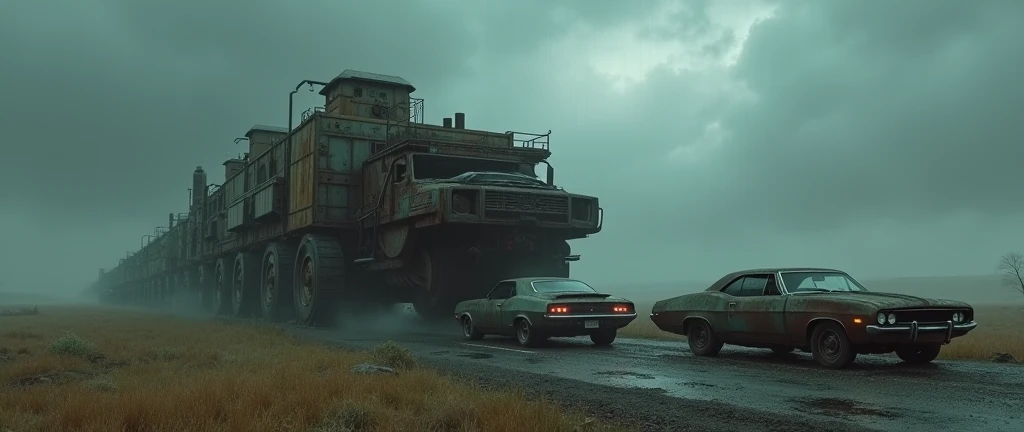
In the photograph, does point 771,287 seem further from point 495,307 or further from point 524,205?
point 524,205

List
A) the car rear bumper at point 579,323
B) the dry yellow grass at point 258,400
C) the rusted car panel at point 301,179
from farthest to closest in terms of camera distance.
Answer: the rusted car panel at point 301,179 → the car rear bumper at point 579,323 → the dry yellow grass at point 258,400

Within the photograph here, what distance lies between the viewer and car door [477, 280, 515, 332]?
14.3m

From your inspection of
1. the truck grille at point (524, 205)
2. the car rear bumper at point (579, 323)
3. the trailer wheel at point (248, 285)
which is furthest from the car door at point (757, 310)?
the trailer wheel at point (248, 285)

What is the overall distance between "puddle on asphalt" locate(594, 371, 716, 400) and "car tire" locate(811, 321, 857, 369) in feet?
6.78

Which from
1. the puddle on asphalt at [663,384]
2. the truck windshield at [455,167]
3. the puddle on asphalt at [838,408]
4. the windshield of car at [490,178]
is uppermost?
the truck windshield at [455,167]

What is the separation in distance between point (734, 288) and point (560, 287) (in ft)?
11.8

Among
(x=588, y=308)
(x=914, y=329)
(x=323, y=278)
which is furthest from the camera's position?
(x=323, y=278)

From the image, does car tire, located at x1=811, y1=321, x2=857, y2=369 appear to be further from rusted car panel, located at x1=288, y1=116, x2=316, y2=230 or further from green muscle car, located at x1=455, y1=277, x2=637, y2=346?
rusted car panel, located at x1=288, y1=116, x2=316, y2=230

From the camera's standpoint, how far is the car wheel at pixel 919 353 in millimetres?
9414

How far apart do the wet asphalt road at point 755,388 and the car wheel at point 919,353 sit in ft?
0.45

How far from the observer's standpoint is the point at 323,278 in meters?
19.7

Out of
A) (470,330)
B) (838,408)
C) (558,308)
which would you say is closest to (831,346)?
(838,408)

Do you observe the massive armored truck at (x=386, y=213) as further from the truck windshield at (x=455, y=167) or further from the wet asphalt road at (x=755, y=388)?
the wet asphalt road at (x=755, y=388)

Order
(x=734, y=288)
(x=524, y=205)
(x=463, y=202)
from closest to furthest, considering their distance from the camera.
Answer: (x=734, y=288)
(x=463, y=202)
(x=524, y=205)
